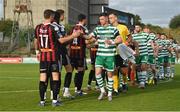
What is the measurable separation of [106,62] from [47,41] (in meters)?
1.92

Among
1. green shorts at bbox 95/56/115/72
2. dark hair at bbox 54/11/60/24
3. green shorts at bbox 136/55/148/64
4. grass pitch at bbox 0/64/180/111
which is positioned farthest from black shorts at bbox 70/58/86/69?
green shorts at bbox 136/55/148/64

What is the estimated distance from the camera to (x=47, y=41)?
11711mm

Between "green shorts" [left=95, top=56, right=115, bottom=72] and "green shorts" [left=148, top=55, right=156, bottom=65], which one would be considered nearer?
"green shorts" [left=95, top=56, right=115, bottom=72]

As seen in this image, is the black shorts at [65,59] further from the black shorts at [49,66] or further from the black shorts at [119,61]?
the black shorts at [119,61]

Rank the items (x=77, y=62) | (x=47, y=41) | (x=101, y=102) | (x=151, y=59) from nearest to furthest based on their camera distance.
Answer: (x=47, y=41) → (x=101, y=102) → (x=77, y=62) → (x=151, y=59)

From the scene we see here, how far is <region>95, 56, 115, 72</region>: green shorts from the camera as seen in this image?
1281cm

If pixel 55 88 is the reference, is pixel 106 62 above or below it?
above

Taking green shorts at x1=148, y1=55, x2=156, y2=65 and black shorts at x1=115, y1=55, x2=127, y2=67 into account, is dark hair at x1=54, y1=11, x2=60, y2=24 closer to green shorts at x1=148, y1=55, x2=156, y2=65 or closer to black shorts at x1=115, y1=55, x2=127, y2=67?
black shorts at x1=115, y1=55, x2=127, y2=67

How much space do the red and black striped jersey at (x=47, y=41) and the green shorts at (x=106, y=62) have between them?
4.95 feet

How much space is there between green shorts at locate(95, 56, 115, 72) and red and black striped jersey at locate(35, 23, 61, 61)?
4.95ft

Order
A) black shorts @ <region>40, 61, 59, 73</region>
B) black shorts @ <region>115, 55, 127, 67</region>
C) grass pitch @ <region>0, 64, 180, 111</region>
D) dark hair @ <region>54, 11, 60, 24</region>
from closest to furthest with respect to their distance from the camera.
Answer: grass pitch @ <region>0, 64, 180, 111</region>, black shorts @ <region>40, 61, 59, 73</region>, dark hair @ <region>54, 11, 60, 24</region>, black shorts @ <region>115, 55, 127, 67</region>

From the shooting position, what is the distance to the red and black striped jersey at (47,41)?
458 inches

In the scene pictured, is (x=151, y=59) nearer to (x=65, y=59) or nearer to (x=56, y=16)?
(x=65, y=59)

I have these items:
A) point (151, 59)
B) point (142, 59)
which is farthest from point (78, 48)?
point (151, 59)
